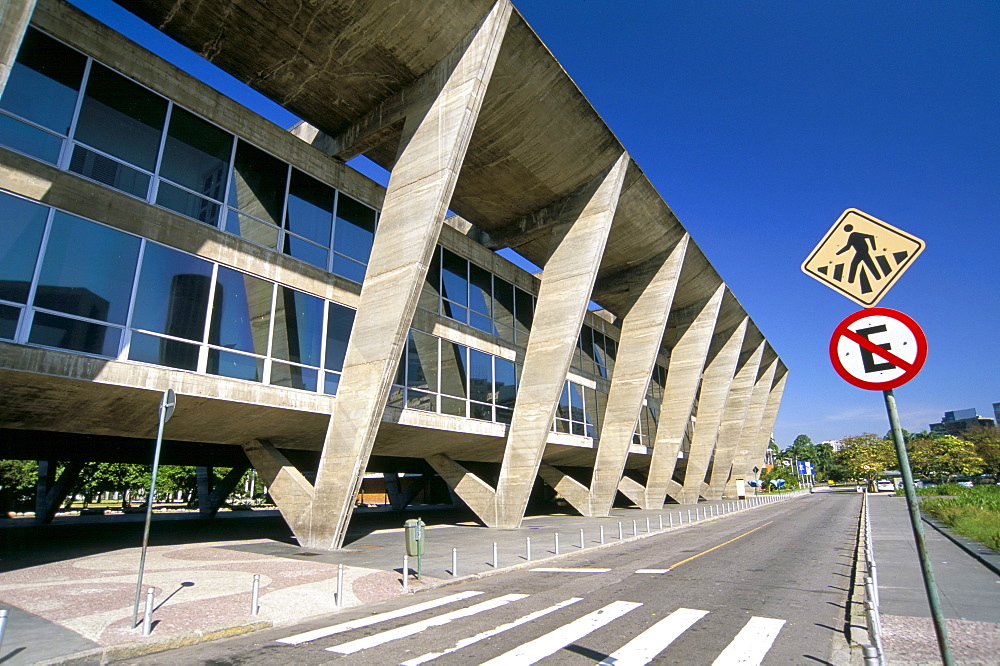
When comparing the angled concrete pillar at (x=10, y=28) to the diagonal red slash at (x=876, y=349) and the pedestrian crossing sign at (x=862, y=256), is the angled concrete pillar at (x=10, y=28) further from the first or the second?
the diagonal red slash at (x=876, y=349)

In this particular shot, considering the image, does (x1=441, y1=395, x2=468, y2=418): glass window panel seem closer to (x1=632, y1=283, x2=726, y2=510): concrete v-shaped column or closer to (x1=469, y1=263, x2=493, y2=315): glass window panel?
(x1=469, y1=263, x2=493, y2=315): glass window panel

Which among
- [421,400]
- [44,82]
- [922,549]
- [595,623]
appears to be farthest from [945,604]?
[44,82]

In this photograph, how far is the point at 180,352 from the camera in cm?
1348

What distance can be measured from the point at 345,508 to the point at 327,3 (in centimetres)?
1411

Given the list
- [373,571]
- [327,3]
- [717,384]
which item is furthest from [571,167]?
[717,384]

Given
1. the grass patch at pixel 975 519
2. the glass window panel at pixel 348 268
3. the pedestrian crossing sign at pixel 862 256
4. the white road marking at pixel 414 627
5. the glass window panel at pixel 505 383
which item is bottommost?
the white road marking at pixel 414 627

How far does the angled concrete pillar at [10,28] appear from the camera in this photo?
8.89 metres

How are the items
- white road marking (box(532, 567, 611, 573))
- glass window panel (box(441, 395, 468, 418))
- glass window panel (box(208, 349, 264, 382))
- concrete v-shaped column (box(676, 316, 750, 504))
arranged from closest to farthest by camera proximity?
white road marking (box(532, 567, 611, 573)) → glass window panel (box(208, 349, 264, 382)) → glass window panel (box(441, 395, 468, 418)) → concrete v-shaped column (box(676, 316, 750, 504))

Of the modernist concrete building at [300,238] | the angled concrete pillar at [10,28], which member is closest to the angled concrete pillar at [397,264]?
the modernist concrete building at [300,238]

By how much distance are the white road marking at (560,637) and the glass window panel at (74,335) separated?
11.1 m

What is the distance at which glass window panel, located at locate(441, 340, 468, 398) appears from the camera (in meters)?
21.5

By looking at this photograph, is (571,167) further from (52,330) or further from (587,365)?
(52,330)

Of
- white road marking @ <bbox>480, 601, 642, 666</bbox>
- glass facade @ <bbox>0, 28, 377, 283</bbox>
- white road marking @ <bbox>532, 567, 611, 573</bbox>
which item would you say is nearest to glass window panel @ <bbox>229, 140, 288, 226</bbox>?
glass facade @ <bbox>0, 28, 377, 283</bbox>

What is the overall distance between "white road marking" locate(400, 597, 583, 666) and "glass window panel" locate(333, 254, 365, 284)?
12.8 m
